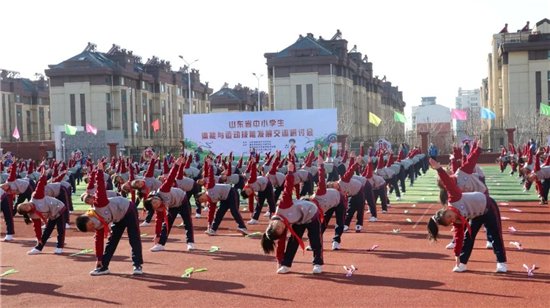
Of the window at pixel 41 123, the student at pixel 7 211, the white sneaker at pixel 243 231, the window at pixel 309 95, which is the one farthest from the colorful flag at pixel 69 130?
the white sneaker at pixel 243 231

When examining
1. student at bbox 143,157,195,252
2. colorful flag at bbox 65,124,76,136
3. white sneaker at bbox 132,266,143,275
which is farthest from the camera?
colorful flag at bbox 65,124,76,136

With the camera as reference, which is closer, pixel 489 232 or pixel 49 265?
pixel 489 232

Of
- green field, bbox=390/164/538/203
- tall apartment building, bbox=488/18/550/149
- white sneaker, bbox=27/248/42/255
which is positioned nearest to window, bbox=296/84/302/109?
tall apartment building, bbox=488/18/550/149

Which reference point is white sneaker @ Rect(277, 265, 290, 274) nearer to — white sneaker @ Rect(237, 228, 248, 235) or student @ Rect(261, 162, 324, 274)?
student @ Rect(261, 162, 324, 274)

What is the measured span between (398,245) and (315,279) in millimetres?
3472

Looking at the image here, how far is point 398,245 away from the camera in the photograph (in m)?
13.1

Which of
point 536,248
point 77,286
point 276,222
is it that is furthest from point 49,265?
point 536,248

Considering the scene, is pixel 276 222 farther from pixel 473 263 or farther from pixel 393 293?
pixel 473 263

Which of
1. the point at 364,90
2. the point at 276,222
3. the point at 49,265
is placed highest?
the point at 364,90

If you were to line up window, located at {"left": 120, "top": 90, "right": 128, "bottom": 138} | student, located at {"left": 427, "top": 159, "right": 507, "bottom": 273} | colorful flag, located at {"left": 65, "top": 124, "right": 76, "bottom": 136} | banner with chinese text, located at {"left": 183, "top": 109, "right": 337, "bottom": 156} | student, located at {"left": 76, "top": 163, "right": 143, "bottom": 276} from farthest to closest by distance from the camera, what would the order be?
window, located at {"left": 120, "top": 90, "right": 128, "bottom": 138} < colorful flag, located at {"left": 65, "top": 124, "right": 76, "bottom": 136} < banner with chinese text, located at {"left": 183, "top": 109, "right": 337, "bottom": 156} < student, located at {"left": 76, "top": 163, "right": 143, "bottom": 276} < student, located at {"left": 427, "top": 159, "right": 507, "bottom": 273}

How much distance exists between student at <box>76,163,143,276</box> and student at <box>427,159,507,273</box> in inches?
168

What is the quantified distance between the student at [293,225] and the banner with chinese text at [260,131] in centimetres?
2422

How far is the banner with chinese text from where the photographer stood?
3534 cm

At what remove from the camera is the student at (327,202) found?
38.4ft
